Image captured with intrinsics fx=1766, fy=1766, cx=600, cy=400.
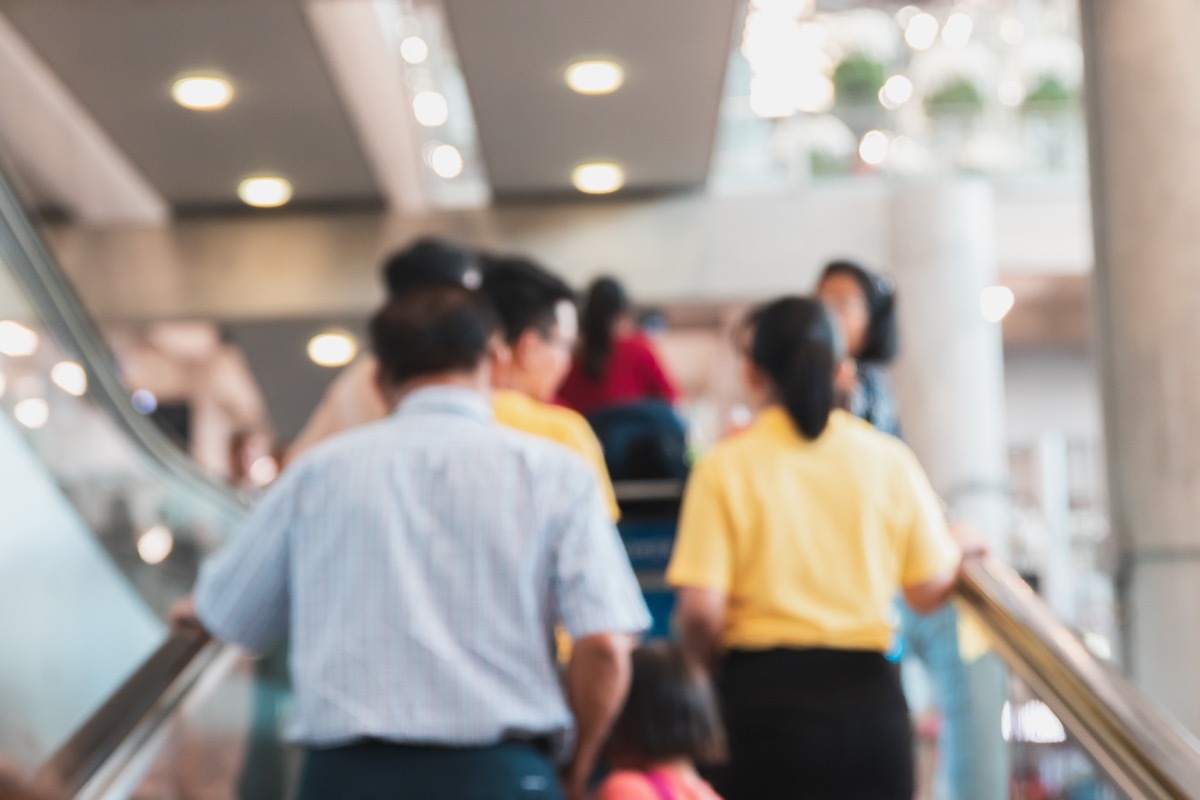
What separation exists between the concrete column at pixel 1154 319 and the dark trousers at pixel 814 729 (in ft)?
8.07

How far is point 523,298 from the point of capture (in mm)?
4719

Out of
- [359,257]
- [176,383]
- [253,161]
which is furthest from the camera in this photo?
[176,383]

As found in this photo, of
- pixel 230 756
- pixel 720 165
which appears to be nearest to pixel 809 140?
pixel 720 165

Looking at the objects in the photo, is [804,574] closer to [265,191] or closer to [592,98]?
[592,98]

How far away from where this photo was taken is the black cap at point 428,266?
425 cm

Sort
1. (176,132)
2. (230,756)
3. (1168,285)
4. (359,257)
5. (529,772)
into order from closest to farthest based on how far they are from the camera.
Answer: (529,772)
(230,756)
(1168,285)
(176,132)
(359,257)

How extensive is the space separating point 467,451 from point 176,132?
8144 mm

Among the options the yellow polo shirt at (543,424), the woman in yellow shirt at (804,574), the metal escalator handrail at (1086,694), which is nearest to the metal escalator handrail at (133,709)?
the yellow polo shirt at (543,424)

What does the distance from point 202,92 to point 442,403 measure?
7154 millimetres

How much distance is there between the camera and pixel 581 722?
2.97 metres

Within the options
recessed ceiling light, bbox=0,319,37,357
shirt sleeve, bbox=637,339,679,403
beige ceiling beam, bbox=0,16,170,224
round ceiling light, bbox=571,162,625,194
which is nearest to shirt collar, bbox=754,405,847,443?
recessed ceiling light, bbox=0,319,37,357

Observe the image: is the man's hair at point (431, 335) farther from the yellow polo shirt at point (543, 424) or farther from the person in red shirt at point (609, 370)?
the person in red shirt at point (609, 370)

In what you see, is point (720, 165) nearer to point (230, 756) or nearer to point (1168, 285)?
point (1168, 285)

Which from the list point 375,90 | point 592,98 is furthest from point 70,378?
point 375,90
